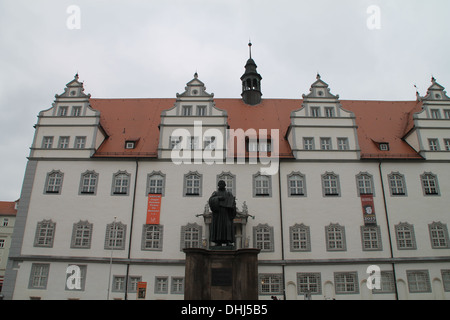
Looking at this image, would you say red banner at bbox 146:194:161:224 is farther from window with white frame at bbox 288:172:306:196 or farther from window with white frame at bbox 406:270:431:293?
window with white frame at bbox 406:270:431:293

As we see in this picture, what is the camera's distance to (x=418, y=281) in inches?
968

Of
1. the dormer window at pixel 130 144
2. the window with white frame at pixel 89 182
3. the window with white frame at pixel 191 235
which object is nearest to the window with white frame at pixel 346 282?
the window with white frame at pixel 191 235

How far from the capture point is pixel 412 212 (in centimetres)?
2595

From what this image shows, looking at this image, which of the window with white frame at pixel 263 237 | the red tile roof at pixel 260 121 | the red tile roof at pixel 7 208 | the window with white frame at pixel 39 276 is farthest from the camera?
the red tile roof at pixel 7 208

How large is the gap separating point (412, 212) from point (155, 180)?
61.7ft

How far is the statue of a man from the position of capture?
13.2 metres

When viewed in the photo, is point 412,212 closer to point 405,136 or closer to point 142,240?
point 405,136

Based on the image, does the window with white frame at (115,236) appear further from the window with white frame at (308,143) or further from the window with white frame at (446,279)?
the window with white frame at (446,279)

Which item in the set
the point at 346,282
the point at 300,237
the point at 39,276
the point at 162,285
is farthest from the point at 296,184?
the point at 39,276

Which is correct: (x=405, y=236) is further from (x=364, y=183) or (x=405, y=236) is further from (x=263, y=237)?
(x=263, y=237)

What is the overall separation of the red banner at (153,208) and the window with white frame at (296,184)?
9.52m

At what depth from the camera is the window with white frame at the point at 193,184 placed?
26.3 metres

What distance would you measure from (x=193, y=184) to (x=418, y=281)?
16.9m

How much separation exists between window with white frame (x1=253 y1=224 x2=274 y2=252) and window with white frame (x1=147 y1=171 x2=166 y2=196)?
7.45 meters
